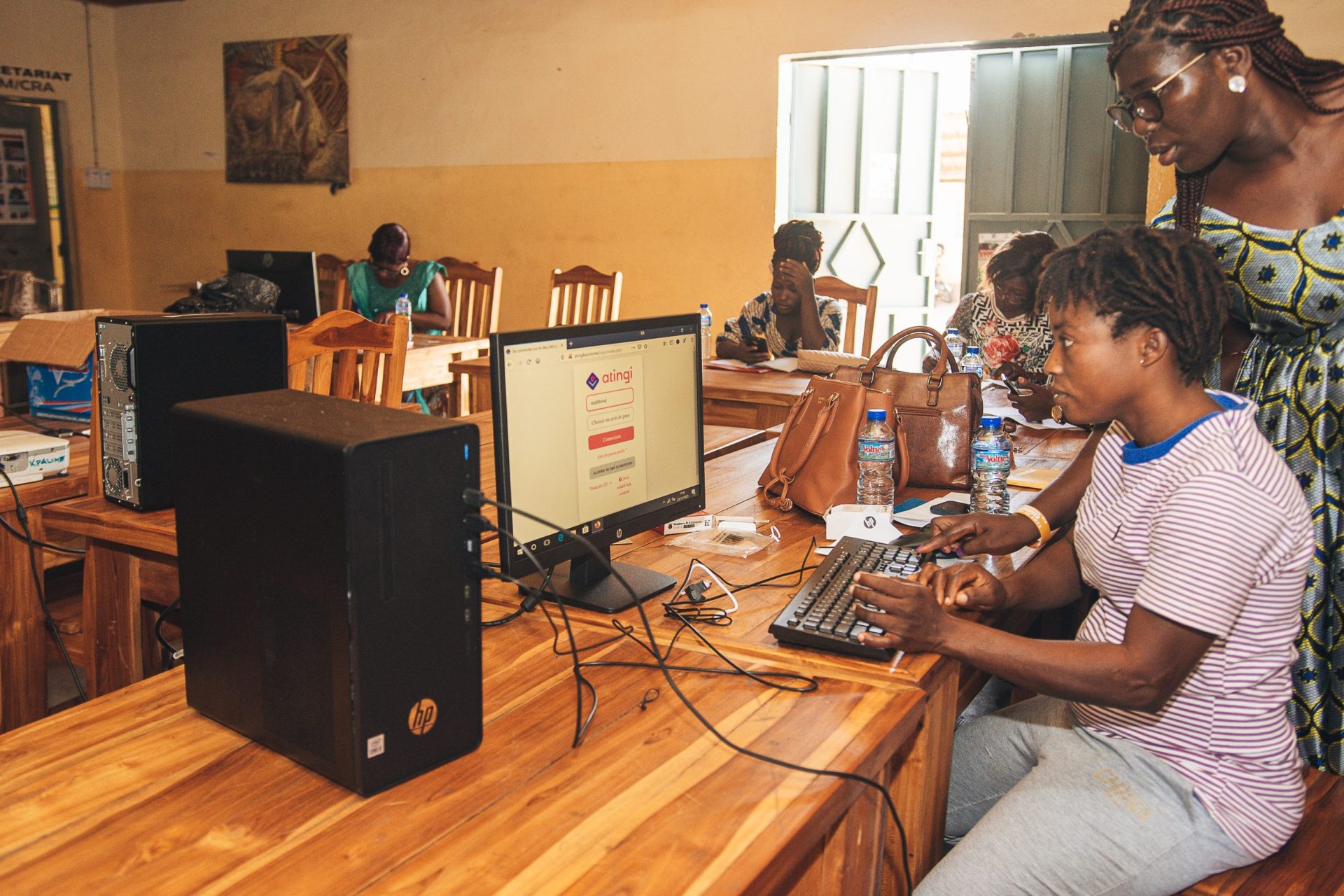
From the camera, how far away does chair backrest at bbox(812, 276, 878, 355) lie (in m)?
4.36

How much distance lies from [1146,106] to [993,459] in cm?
69

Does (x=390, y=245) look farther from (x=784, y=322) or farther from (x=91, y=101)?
(x=91, y=101)

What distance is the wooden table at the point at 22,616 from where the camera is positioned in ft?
6.98

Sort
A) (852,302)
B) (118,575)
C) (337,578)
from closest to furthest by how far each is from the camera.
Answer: (337,578), (118,575), (852,302)

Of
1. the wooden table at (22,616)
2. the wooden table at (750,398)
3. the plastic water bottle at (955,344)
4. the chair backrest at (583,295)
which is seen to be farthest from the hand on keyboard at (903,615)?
the chair backrest at (583,295)

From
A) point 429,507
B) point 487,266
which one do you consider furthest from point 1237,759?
point 487,266

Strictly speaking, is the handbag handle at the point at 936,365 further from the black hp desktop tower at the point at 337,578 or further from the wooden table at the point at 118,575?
the black hp desktop tower at the point at 337,578

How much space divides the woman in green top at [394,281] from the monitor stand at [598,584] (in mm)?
3842

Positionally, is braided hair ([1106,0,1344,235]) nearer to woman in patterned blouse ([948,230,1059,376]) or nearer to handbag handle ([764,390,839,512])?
handbag handle ([764,390,839,512])

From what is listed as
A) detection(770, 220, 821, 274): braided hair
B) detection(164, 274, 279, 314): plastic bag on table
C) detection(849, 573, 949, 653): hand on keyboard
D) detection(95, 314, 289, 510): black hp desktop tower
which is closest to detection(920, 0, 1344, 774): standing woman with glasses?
detection(849, 573, 949, 653): hand on keyboard

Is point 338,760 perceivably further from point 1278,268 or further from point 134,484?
point 1278,268

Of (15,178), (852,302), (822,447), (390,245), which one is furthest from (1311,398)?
(15,178)

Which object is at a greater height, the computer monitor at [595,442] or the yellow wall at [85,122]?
the yellow wall at [85,122]

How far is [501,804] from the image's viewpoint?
1.01 m
